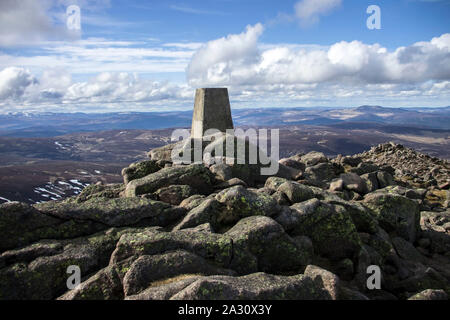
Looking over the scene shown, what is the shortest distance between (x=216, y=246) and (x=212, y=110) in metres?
16.3

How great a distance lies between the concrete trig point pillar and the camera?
2505cm

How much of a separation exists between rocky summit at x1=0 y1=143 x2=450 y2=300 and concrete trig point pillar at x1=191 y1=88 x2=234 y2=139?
7.99 metres

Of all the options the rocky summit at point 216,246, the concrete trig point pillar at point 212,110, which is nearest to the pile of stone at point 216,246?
the rocky summit at point 216,246

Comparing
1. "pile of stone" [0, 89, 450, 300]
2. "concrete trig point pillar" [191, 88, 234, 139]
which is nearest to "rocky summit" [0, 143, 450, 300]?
"pile of stone" [0, 89, 450, 300]

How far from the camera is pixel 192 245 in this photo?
33.4 ft

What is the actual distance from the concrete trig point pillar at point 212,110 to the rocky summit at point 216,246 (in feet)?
26.2

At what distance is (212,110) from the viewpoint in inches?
993

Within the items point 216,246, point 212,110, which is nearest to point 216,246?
point 216,246

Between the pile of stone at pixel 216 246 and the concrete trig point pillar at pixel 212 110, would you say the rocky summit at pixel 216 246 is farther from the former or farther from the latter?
the concrete trig point pillar at pixel 212 110

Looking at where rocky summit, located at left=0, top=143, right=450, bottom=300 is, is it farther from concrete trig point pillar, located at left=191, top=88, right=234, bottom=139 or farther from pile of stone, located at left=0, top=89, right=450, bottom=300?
concrete trig point pillar, located at left=191, top=88, right=234, bottom=139

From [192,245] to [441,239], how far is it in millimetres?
13731

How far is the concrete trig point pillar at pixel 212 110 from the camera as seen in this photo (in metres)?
25.0

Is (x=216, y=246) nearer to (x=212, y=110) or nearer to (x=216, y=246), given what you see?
(x=216, y=246)
